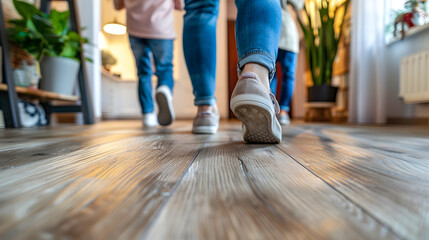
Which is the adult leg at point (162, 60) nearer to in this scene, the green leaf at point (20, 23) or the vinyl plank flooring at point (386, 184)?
the green leaf at point (20, 23)

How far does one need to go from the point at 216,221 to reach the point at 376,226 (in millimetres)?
104

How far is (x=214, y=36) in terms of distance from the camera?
885 millimetres

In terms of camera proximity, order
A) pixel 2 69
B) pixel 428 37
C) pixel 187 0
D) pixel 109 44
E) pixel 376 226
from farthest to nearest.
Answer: pixel 109 44, pixel 428 37, pixel 2 69, pixel 187 0, pixel 376 226

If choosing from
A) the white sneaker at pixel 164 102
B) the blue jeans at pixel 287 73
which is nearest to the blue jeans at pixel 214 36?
the white sneaker at pixel 164 102

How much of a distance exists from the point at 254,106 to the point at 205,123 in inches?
16.3

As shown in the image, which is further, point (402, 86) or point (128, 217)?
point (402, 86)

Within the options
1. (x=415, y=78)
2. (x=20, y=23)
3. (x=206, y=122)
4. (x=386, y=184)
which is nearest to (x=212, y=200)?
(x=386, y=184)

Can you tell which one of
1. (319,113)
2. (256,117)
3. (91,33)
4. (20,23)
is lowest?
(319,113)

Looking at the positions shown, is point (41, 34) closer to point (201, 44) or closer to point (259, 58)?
point (201, 44)

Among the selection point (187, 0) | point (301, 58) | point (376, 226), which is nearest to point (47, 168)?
point (376, 226)

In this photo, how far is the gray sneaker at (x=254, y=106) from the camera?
0.51 metres

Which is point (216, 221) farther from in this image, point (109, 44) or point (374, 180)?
point (109, 44)

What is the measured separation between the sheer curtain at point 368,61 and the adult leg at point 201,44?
1.93 metres

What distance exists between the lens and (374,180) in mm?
290
